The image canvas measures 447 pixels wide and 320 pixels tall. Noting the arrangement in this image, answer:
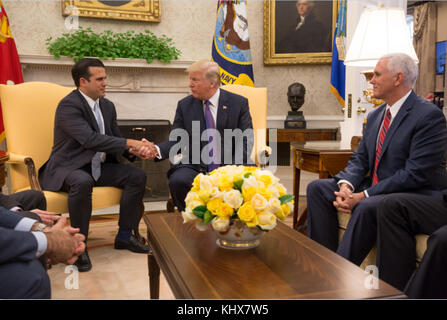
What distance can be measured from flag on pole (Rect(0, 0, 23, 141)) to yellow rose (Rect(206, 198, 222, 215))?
3.66 metres

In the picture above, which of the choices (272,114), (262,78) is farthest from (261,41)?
(272,114)

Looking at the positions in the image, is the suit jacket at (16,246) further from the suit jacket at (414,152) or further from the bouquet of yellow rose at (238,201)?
the suit jacket at (414,152)

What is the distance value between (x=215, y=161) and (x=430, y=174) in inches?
65.7

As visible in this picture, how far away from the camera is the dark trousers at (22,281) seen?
49.6 inches

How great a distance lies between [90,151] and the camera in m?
3.10

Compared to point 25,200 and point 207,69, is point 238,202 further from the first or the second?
point 207,69

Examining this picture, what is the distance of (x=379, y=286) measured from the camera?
1261 mm

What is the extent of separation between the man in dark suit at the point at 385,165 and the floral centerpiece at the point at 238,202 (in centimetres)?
80

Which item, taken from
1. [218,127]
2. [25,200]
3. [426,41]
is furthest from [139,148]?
[426,41]

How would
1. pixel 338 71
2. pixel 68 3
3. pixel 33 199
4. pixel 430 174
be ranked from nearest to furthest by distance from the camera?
1. pixel 430 174
2. pixel 33 199
3. pixel 68 3
4. pixel 338 71

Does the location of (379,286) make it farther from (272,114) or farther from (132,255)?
(272,114)

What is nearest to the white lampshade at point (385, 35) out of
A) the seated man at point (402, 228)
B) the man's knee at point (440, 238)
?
the seated man at point (402, 228)

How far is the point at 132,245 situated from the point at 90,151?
829 mm

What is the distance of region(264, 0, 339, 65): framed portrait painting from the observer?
19.8 ft
